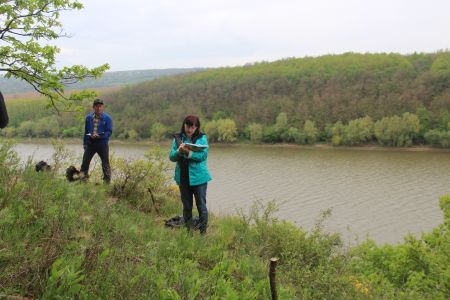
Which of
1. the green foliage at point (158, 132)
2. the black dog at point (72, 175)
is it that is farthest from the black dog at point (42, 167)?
the green foliage at point (158, 132)

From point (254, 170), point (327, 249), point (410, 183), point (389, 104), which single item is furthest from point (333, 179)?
point (389, 104)

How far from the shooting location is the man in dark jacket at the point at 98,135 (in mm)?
7066

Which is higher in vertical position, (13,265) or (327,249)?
(13,265)

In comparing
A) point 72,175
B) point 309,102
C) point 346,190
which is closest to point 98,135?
point 72,175

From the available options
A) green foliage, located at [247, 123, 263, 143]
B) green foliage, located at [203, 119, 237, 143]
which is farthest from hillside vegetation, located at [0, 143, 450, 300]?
green foliage, located at [203, 119, 237, 143]

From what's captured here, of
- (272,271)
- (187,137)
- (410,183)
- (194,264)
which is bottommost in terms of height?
(410,183)

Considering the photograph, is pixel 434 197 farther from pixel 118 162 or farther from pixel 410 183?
pixel 118 162

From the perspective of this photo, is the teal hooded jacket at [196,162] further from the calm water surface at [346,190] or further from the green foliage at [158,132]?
the green foliage at [158,132]

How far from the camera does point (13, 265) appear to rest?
2.71 meters

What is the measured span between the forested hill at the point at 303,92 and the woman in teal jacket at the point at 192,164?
76122 mm

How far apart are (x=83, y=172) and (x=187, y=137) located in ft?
8.41

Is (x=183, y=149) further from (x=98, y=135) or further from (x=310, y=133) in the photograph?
(x=310, y=133)

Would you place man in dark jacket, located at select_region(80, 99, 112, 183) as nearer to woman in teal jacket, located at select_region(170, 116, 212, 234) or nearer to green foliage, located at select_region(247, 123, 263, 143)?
woman in teal jacket, located at select_region(170, 116, 212, 234)

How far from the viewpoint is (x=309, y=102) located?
89062 millimetres
